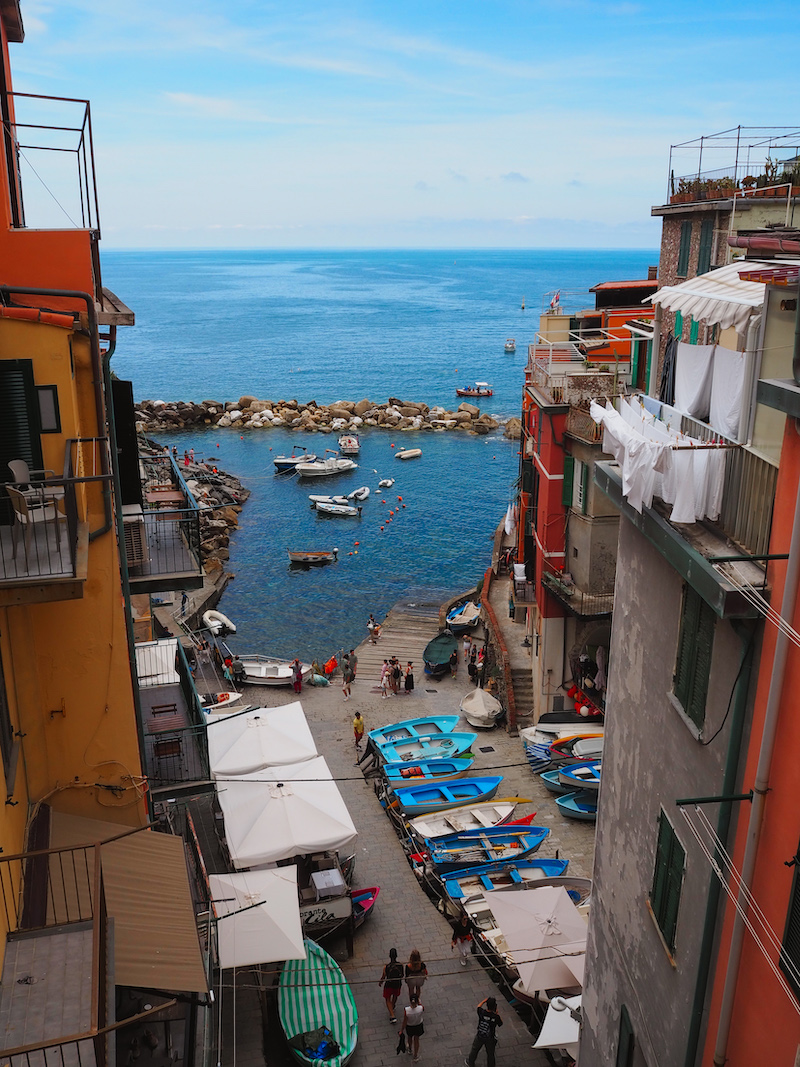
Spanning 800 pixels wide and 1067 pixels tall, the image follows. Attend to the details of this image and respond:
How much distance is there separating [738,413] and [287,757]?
15.8 meters

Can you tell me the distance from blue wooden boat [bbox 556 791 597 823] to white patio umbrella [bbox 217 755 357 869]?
22.3 ft

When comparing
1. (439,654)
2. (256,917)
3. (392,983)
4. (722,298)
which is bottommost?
(439,654)

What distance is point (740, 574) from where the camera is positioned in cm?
708

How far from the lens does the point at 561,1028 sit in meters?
14.6

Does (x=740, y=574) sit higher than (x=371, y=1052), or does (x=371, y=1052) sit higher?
(x=740, y=574)

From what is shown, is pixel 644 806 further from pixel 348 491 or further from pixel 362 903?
pixel 348 491

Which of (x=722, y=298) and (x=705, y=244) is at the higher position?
(x=705, y=244)

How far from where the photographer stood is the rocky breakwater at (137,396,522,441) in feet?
295

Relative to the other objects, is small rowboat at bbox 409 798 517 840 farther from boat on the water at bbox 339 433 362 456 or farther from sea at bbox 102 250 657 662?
boat on the water at bbox 339 433 362 456

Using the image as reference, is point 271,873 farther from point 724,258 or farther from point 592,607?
point 724,258

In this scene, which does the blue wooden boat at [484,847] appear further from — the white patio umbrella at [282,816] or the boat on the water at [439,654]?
the boat on the water at [439,654]

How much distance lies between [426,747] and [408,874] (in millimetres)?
5966

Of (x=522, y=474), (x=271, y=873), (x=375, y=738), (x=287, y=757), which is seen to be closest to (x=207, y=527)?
(x=522, y=474)

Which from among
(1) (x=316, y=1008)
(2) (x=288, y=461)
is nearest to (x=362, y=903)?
(1) (x=316, y=1008)
